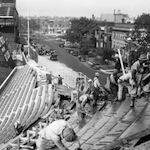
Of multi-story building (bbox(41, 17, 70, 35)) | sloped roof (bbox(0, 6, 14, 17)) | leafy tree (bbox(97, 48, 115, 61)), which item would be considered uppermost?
sloped roof (bbox(0, 6, 14, 17))

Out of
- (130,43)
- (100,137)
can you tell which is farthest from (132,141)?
(130,43)

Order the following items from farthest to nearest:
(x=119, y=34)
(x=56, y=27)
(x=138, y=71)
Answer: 1. (x=56, y=27)
2. (x=119, y=34)
3. (x=138, y=71)

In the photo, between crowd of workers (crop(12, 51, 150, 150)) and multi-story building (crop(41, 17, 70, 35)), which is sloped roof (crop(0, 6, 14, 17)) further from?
multi-story building (crop(41, 17, 70, 35))

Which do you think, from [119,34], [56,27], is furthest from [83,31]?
[56,27]

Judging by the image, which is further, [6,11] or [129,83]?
[6,11]

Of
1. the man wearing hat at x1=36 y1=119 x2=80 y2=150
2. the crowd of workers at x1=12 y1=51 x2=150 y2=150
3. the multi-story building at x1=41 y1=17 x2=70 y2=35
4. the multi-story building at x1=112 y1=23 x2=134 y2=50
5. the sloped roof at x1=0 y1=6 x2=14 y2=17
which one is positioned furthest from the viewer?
the multi-story building at x1=41 y1=17 x2=70 y2=35

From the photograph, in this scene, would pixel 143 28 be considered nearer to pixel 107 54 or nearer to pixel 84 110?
pixel 107 54

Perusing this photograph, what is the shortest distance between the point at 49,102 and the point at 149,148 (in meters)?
10.8

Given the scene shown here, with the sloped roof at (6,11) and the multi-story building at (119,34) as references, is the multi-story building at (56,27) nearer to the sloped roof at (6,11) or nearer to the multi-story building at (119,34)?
the multi-story building at (119,34)

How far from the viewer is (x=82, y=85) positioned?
14797 mm

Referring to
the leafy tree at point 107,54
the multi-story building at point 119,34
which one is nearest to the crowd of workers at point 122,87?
the leafy tree at point 107,54

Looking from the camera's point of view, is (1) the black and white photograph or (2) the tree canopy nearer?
(1) the black and white photograph

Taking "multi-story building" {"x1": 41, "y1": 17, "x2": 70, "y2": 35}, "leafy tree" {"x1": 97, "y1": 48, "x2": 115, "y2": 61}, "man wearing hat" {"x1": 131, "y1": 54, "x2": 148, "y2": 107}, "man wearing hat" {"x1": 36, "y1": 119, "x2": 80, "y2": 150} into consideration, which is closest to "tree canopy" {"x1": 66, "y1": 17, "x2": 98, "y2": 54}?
"leafy tree" {"x1": 97, "y1": 48, "x2": 115, "y2": 61}

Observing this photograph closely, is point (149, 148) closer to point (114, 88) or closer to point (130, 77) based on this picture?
point (130, 77)
